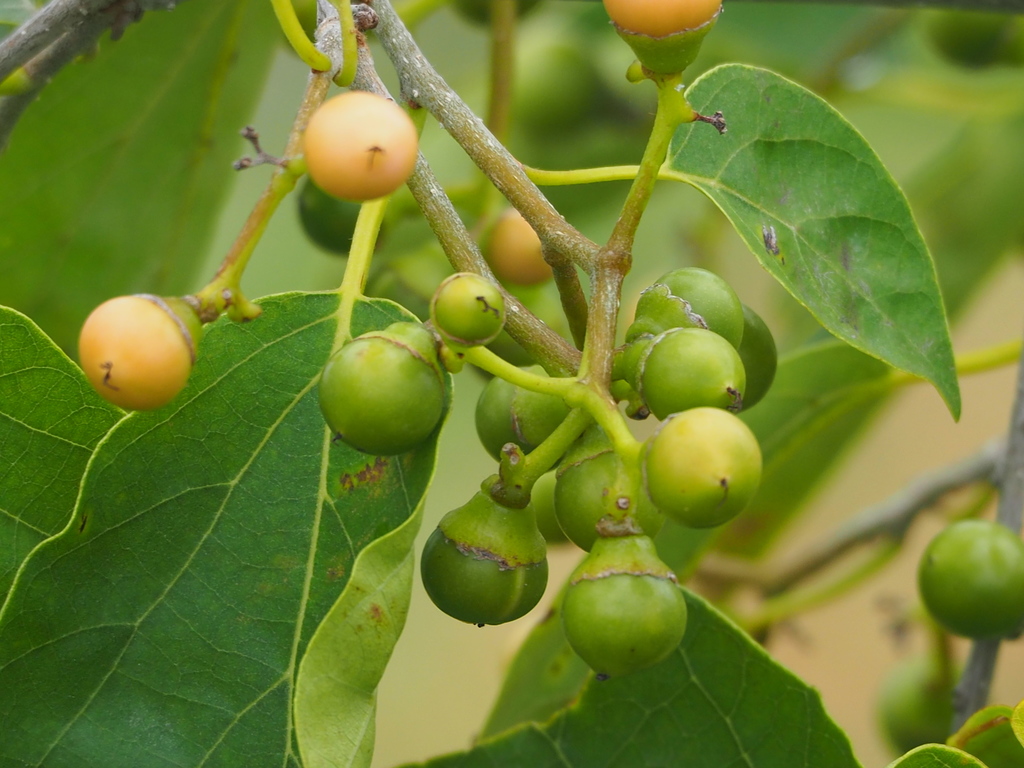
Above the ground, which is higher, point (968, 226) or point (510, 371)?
point (510, 371)

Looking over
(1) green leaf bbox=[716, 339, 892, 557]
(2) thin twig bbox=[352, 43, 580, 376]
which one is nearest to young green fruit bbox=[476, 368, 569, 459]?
(2) thin twig bbox=[352, 43, 580, 376]

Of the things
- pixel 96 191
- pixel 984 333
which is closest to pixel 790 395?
pixel 96 191

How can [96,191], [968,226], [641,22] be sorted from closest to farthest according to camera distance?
[641,22], [96,191], [968,226]

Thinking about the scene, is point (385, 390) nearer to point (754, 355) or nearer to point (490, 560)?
point (490, 560)

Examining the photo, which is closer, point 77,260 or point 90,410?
point 90,410

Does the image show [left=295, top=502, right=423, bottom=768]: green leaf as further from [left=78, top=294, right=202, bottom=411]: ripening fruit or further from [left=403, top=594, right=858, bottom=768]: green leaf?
[left=403, top=594, right=858, bottom=768]: green leaf

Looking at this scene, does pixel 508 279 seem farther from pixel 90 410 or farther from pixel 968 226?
pixel 968 226

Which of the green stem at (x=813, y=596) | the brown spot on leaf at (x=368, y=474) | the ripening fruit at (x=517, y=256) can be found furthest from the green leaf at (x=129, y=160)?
the green stem at (x=813, y=596)

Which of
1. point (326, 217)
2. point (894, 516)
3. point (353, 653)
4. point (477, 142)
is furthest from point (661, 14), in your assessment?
point (894, 516)
